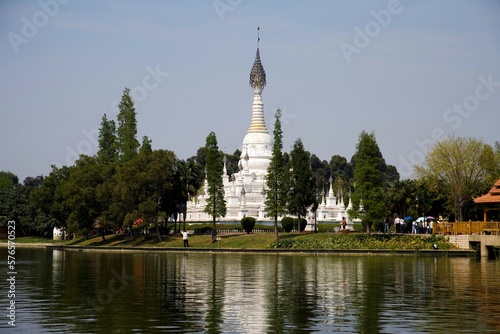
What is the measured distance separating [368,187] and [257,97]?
133ft

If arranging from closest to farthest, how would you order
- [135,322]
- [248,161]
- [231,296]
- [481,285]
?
[135,322] → [231,296] → [481,285] → [248,161]

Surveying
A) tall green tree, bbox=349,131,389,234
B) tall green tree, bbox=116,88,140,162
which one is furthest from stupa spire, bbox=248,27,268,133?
tall green tree, bbox=349,131,389,234

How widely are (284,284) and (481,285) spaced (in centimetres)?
738

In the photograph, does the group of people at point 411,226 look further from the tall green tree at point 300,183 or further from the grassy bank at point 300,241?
the tall green tree at point 300,183

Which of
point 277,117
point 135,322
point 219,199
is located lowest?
point 135,322

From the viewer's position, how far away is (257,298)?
27.7 m

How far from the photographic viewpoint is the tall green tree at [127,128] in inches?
3460

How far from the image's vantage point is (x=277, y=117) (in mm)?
74188

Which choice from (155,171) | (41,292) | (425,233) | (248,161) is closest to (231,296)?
(41,292)

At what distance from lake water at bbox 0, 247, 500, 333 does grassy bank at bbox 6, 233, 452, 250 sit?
43.6ft

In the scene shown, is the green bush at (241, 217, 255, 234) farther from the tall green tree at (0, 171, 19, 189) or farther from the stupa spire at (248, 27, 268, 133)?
the tall green tree at (0, 171, 19, 189)

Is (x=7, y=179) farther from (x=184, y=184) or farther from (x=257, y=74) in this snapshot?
(x=184, y=184)

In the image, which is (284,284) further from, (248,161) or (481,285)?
(248,161)

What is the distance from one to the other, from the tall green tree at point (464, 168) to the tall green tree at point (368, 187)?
405 inches
